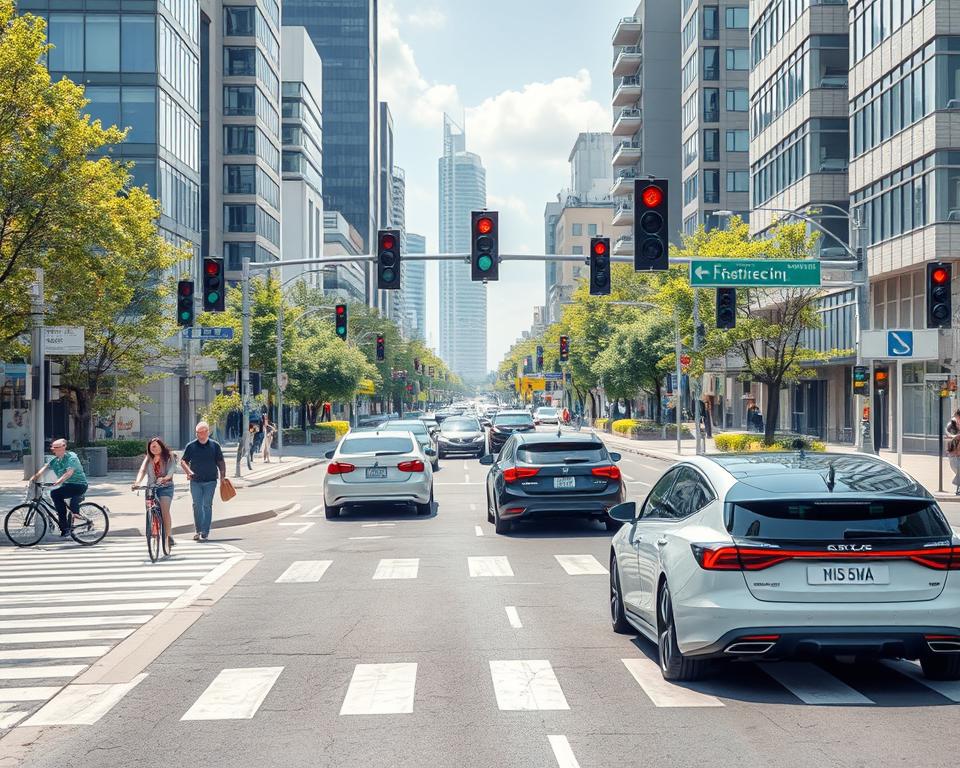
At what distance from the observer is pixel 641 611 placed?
30.8 ft

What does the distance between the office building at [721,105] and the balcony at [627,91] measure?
17.7 m

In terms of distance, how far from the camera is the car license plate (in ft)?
25.5

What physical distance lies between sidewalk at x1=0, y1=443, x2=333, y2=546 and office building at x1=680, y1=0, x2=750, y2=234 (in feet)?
171

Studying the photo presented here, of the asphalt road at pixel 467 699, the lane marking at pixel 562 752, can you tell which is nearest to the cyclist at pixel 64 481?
the asphalt road at pixel 467 699

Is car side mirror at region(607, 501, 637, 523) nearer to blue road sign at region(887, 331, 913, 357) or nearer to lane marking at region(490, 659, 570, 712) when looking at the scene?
lane marking at region(490, 659, 570, 712)

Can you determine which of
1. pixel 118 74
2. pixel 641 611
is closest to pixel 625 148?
pixel 118 74

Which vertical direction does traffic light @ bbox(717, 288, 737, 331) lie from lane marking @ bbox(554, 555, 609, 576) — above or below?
above

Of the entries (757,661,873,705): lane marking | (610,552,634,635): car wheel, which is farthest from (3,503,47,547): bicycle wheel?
(757,661,873,705): lane marking

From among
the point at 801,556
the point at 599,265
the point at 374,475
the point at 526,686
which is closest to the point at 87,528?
the point at 374,475

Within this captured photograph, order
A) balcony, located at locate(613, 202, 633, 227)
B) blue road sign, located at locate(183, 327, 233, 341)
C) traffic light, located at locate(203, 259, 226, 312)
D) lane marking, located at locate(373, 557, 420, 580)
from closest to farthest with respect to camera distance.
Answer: lane marking, located at locate(373, 557, 420, 580) → traffic light, located at locate(203, 259, 226, 312) → blue road sign, located at locate(183, 327, 233, 341) → balcony, located at locate(613, 202, 633, 227)

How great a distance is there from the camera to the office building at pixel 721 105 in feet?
286

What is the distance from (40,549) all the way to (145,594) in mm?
6107

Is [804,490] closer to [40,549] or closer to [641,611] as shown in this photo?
[641,611]

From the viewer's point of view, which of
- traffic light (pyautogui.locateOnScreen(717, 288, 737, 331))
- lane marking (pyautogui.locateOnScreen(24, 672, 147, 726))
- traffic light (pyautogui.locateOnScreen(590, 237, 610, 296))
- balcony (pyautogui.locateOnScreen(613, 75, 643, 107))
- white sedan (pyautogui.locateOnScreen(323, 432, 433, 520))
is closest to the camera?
lane marking (pyautogui.locateOnScreen(24, 672, 147, 726))
